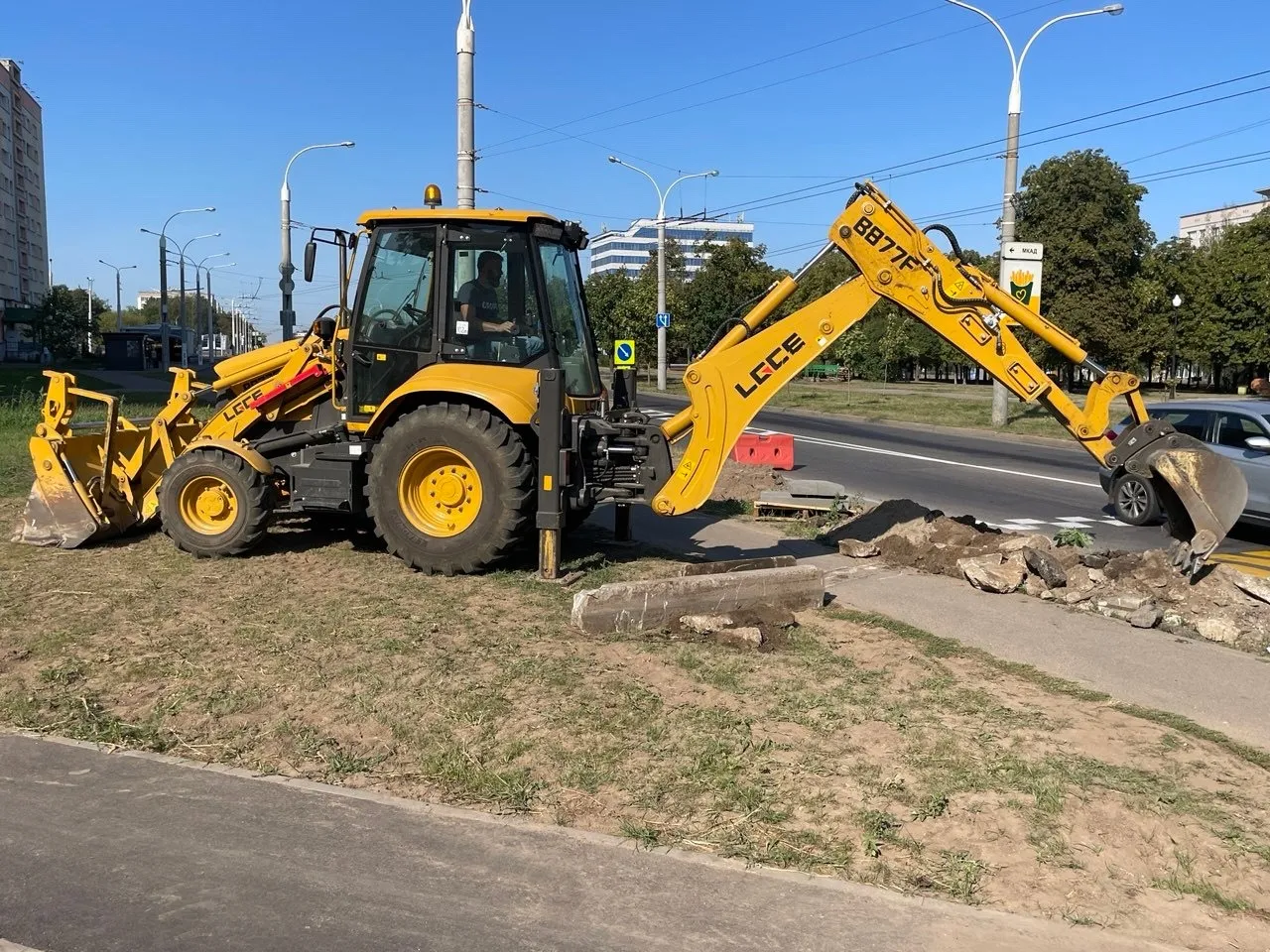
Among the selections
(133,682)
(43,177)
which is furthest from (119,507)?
(43,177)

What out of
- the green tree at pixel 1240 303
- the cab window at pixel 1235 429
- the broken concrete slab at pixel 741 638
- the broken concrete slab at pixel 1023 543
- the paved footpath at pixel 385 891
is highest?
the green tree at pixel 1240 303

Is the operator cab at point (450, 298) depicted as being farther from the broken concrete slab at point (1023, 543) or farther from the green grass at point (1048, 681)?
the broken concrete slab at point (1023, 543)

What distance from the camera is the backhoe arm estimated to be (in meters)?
8.27

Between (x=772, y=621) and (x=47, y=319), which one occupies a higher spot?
(x=47, y=319)

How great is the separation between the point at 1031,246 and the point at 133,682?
2300cm

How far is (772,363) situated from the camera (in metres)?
8.45

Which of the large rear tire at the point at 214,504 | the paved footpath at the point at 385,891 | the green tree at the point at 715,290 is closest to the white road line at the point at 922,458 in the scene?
the large rear tire at the point at 214,504

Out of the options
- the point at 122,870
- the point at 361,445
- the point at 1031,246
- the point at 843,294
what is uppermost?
the point at 1031,246

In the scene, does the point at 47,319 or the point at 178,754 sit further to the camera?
the point at 47,319

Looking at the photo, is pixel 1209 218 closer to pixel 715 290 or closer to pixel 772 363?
pixel 715 290

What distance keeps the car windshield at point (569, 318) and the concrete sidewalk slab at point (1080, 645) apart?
2.01 m

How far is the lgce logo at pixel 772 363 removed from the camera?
842 centimetres

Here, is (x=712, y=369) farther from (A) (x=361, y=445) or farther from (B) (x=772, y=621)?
(A) (x=361, y=445)

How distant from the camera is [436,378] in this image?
8.33 metres
